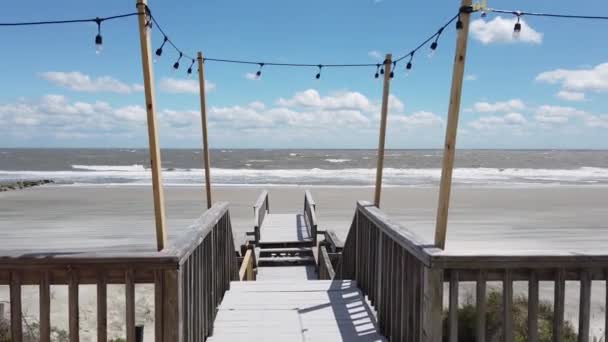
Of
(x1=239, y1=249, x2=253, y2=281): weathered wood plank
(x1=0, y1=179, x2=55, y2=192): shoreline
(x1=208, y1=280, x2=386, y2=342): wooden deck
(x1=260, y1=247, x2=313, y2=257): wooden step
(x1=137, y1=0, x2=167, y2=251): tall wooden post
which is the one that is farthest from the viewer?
(x1=0, y1=179, x2=55, y2=192): shoreline

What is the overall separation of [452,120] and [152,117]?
193 cm

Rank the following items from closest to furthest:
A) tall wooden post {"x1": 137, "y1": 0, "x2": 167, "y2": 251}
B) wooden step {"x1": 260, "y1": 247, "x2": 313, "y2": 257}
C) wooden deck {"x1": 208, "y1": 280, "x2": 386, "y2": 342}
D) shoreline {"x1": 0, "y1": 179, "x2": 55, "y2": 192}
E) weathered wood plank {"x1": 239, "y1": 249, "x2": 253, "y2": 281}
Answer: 1. tall wooden post {"x1": 137, "y1": 0, "x2": 167, "y2": 251}
2. wooden deck {"x1": 208, "y1": 280, "x2": 386, "y2": 342}
3. weathered wood plank {"x1": 239, "y1": 249, "x2": 253, "y2": 281}
4. wooden step {"x1": 260, "y1": 247, "x2": 313, "y2": 257}
5. shoreline {"x1": 0, "y1": 179, "x2": 55, "y2": 192}

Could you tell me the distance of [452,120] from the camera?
319cm

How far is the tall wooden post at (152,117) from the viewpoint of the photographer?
3182 mm

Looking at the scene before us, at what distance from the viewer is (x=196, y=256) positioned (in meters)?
3.86

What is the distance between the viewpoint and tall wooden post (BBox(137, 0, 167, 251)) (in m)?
3.18

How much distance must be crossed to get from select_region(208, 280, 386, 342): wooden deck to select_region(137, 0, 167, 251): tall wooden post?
4.41 feet

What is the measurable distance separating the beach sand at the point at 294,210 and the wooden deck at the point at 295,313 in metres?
1.76

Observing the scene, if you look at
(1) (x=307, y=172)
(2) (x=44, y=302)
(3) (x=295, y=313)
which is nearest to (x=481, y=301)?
(3) (x=295, y=313)

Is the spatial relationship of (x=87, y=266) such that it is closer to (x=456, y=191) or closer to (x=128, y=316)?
(x=128, y=316)

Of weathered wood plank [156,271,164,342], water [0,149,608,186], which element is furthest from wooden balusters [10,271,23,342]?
water [0,149,608,186]

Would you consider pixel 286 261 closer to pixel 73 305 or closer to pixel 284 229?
pixel 284 229

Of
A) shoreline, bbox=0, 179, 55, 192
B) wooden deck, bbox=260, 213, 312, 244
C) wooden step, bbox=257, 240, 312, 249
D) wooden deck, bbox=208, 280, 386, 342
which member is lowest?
shoreline, bbox=0, 179, 55, 192

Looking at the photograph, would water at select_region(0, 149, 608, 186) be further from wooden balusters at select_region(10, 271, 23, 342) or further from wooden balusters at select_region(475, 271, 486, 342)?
wooden balusters at select_region(10, 271, 23, 342)
